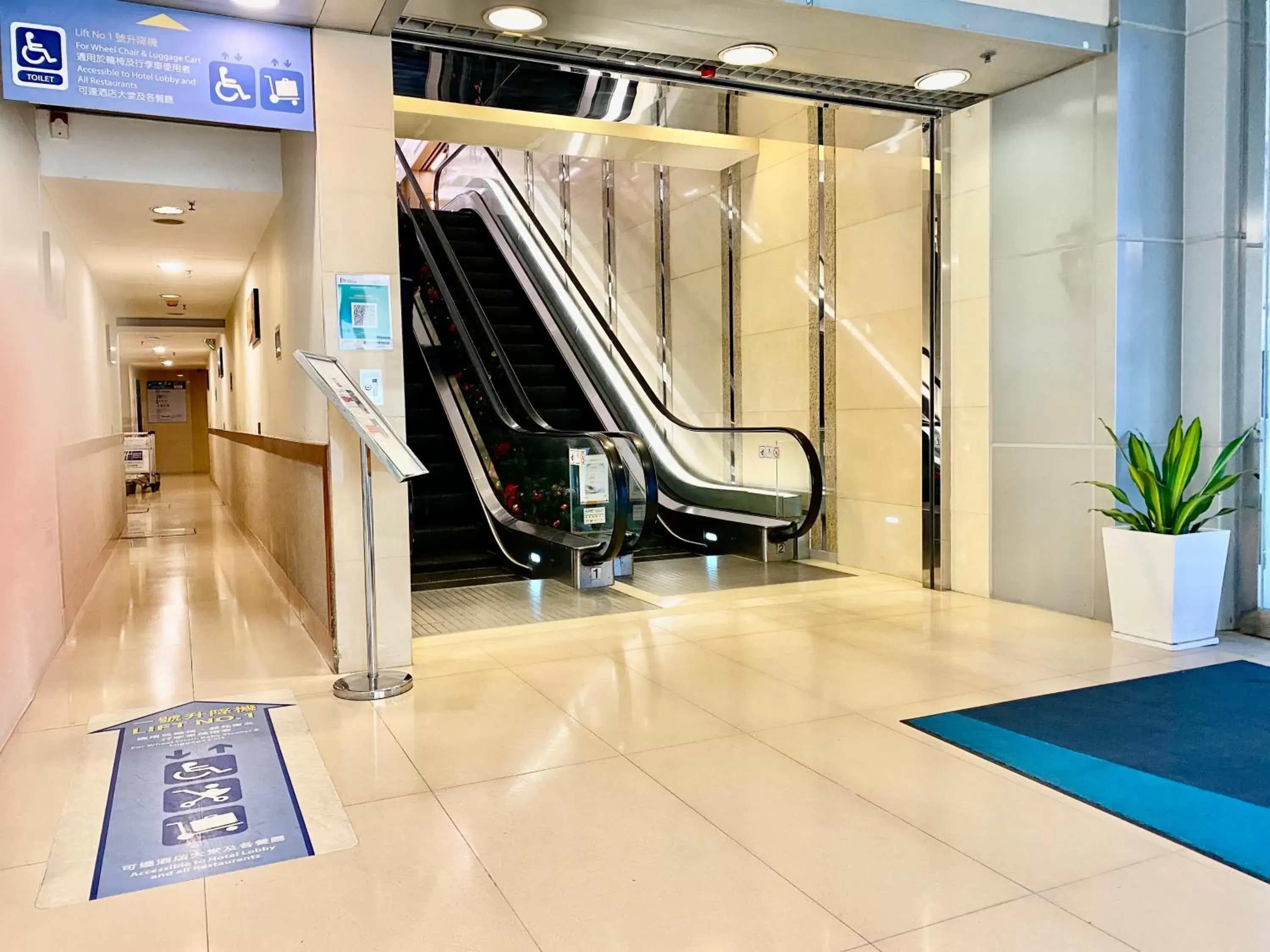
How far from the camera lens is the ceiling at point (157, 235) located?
5305 mm

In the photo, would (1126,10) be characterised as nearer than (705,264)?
Yes

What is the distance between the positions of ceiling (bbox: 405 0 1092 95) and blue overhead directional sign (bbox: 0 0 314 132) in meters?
0.63

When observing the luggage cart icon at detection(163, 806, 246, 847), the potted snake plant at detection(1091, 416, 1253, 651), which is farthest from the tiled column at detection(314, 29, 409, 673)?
the potted snake plant at detection(1091, 416, 1253, 651)

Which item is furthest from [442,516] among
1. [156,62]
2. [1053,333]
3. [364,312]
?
[1053,333]

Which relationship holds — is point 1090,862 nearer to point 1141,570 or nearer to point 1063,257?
point 1141,570

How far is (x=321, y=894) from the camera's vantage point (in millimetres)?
2264

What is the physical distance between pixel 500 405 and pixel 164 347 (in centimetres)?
948

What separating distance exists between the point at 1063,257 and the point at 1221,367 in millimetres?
947

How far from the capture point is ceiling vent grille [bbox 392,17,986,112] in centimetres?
443

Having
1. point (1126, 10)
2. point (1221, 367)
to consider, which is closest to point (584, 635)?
point (1221, 367)

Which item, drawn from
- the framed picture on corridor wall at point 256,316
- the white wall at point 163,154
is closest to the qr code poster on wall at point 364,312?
the white wall at point 163,154

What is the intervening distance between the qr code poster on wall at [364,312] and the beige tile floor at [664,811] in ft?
4.80

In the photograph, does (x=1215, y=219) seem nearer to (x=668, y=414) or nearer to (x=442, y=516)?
(x=668, y=414)

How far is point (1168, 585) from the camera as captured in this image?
172 inches
